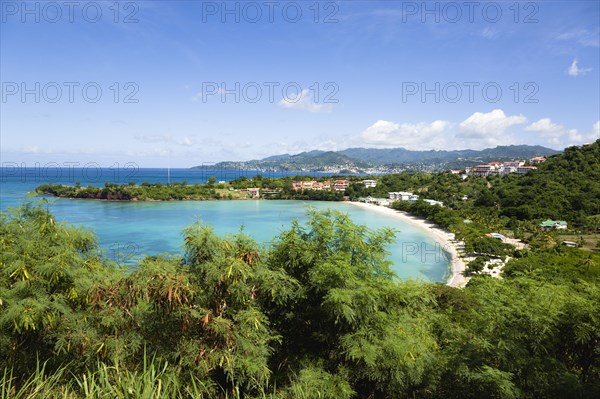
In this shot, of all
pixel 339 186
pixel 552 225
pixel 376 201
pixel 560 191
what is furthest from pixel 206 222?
pixel 560 191

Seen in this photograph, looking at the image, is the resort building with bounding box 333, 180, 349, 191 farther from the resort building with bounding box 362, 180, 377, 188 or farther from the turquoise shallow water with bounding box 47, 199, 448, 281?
the turquoise shallow water with bounding box 47, 199, 448, 281

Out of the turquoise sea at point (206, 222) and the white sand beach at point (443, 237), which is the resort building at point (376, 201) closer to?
the white sand beach at point (443, 237)

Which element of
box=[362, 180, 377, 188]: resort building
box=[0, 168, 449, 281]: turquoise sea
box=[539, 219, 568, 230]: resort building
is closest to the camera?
box=[0, 168, 449, 281]: turquoise sea

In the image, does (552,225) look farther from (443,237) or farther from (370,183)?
(370,183)

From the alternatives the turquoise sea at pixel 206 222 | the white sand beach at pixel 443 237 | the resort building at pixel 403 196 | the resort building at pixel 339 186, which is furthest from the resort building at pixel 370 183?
the turquoise sea at pixel 206 222

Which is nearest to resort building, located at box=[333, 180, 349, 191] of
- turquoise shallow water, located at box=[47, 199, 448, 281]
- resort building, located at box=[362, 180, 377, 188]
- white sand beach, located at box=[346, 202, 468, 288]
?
resort building, located at box=[362, 180, 377, 188]

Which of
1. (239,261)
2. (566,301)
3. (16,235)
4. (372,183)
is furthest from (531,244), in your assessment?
(372,183)
